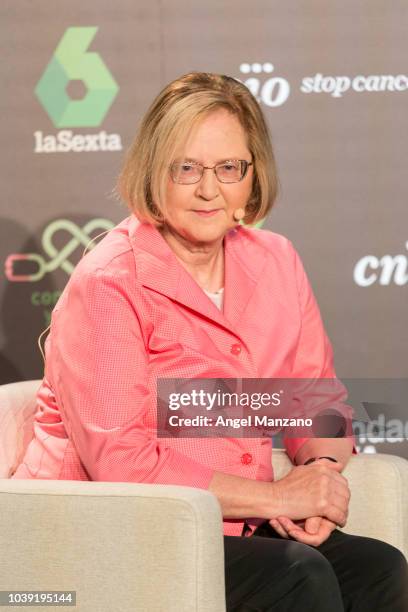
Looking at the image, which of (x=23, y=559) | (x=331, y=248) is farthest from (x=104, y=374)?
(x=331, y=248)

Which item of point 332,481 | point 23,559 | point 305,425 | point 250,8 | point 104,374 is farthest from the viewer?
point 250,8

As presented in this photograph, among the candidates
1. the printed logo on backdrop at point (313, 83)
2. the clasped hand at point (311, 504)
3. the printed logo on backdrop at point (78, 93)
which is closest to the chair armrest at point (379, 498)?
the clasped hand at point (311, 504)

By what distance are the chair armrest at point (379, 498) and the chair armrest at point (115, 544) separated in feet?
1.95

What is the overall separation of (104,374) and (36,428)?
0.30 m

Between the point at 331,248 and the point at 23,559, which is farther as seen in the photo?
the point at 331,248

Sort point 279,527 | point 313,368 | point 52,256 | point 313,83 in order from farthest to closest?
point 52,256 → point 313,83 → point 313,368 → point 279,527

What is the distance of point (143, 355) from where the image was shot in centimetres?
217

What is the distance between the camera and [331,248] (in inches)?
146

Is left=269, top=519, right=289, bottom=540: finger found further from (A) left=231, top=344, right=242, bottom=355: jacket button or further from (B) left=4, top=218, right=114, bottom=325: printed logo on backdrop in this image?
(B) left=4, top=218, right=114, bottom=325: printed logo on backdrop

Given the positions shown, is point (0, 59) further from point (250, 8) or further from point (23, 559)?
point (23, 559)

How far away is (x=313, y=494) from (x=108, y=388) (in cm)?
50

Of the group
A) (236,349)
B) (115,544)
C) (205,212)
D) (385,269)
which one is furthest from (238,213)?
(385,269)

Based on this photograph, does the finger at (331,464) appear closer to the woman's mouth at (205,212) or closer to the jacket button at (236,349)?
the jacket button at (236,349)

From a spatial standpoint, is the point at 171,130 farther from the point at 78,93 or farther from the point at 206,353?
the point at 78,93
